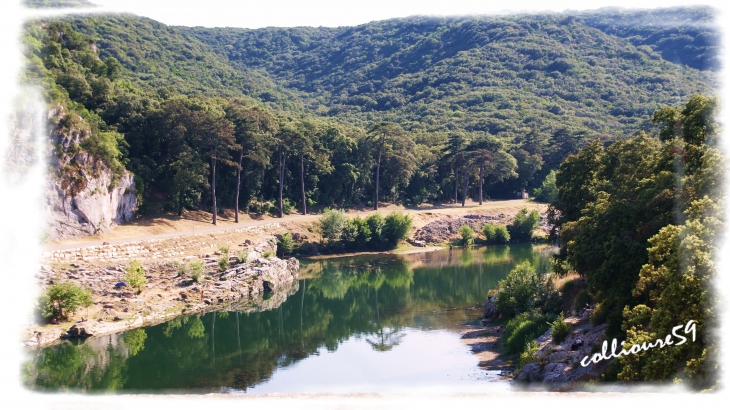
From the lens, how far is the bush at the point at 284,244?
2400 inches

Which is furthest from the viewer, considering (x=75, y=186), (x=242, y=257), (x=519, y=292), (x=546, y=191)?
(x=546, y=191)

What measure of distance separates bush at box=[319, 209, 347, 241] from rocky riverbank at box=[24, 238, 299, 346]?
1247cm

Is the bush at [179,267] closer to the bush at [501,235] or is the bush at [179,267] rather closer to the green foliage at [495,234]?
the green foliage at [495,234]

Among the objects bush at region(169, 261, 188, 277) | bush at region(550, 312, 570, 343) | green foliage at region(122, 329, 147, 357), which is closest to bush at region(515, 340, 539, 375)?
bush at region(550, 312, 570, 343)

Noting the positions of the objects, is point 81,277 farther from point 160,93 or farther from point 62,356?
point 160,93

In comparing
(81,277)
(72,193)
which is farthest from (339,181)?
(81,277)

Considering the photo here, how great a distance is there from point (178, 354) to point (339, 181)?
4493 cm

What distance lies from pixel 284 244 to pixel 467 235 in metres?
21.2

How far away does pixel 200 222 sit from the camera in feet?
196

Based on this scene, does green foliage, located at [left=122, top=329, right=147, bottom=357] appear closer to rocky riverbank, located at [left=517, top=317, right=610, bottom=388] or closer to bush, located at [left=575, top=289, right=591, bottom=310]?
rocky riverbank, located at [left=517, top=317, right=610, bottom=388]

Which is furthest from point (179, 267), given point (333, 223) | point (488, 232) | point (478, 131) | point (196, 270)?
point (478, 131)

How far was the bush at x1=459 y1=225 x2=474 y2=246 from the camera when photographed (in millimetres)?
70863

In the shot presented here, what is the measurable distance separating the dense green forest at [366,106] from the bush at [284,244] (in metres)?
6.02

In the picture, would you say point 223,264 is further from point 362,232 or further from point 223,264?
point 362,232
